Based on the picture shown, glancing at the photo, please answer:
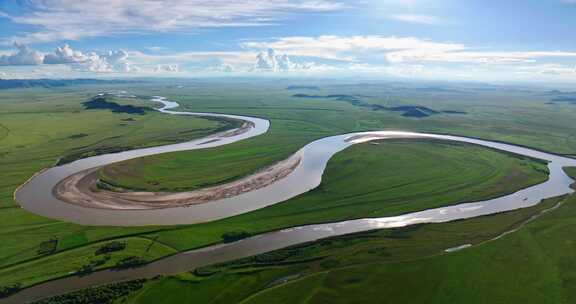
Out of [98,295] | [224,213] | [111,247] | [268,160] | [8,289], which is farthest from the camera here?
[268,160]

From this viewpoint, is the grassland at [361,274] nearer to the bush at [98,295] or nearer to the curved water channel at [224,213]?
the bush at [98,295]

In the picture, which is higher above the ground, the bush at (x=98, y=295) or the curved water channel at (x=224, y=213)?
the curved water channel at (x=224, y=213)

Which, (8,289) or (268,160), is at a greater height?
(268,160)

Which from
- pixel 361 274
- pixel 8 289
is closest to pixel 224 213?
pixel 361 274

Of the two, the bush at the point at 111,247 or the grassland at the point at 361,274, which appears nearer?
the grassland at the point at 361,274

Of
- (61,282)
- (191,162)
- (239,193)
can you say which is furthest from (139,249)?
(191,162)

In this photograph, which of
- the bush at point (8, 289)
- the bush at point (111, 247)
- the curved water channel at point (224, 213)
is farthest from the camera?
the bush at point (111, 247)

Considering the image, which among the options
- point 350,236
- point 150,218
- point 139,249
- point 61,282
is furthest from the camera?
point 150,218

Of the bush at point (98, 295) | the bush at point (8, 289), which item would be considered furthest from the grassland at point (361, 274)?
the bush at point (8, 289)

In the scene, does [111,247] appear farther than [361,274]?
Yes

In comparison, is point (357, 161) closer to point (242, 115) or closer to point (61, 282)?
point (61, 282)

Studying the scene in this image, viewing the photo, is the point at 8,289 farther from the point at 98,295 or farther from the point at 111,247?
the point at 111,247
